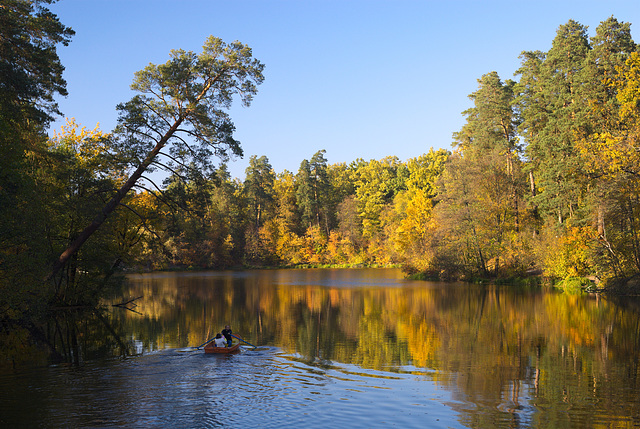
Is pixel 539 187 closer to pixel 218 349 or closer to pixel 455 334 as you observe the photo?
pixel 455 334

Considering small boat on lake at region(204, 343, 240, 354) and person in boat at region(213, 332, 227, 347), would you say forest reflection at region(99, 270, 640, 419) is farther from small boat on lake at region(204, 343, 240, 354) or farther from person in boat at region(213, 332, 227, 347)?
person in boat at region(213, 332, 227, 347)

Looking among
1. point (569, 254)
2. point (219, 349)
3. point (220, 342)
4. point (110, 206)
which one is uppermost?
point (110, 206)

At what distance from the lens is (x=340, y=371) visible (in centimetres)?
1441

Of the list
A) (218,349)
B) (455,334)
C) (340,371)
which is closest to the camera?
(340,371)

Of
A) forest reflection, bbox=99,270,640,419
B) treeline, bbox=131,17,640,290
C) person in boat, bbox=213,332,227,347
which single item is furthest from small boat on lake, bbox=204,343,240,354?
treeline, bbox=131,17,640,290

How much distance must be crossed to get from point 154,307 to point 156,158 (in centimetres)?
1118

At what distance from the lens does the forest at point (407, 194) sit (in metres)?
20.3

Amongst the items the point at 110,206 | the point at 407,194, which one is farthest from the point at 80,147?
the point at 407,194

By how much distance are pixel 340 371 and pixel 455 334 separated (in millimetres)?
7942

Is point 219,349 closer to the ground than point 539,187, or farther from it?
closer to the ground

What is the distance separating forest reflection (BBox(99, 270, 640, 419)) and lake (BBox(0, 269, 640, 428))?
0.24 feet

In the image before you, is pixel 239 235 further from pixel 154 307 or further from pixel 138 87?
pixel 138 87

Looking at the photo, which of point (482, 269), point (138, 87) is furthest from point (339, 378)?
point (482, 269)

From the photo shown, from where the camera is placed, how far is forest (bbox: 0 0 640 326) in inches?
798
